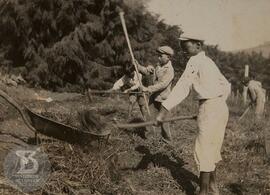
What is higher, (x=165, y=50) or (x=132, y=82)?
(x=165, y=50)

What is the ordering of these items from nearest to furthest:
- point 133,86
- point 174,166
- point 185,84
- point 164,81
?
point 185,84 < point 174,166 < point 164,81 < point 133,86

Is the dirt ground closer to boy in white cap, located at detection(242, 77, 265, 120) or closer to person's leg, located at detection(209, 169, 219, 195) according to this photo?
person's leg, located at detection(209, 169, 219, 195)

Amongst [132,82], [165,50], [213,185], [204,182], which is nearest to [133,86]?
[132,82]

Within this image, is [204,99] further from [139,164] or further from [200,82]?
[139,164]

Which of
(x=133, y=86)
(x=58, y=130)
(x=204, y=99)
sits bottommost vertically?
(x=133, y=86)

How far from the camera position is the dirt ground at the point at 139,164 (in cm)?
575

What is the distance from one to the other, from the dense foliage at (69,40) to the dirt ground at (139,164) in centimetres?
791

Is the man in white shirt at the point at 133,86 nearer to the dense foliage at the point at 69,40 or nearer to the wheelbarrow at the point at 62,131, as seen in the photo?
the wheelbarrow at the point at 62,131

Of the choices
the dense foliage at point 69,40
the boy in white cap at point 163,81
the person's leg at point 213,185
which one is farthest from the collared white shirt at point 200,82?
the dense foliage at point 69,40

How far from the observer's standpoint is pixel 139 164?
7.07 m

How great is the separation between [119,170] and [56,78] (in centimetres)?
1190

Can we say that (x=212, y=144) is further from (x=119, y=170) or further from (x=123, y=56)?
(x=123, y=56)

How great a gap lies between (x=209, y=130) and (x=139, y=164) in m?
1.74

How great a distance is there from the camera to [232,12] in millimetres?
9664
